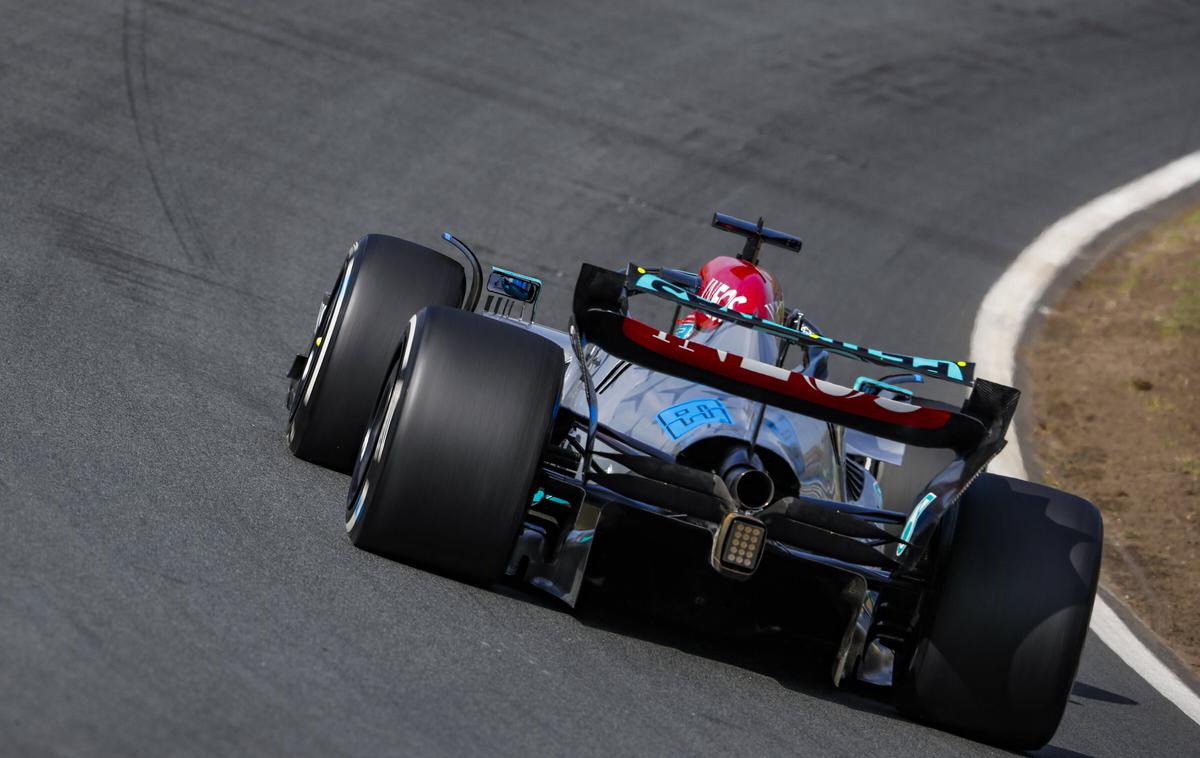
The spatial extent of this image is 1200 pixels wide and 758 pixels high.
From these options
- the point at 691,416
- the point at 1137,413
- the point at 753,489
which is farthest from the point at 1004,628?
the point at 1137,413

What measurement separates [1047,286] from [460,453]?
11.0 metres

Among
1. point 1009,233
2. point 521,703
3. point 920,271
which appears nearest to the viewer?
point 521,703

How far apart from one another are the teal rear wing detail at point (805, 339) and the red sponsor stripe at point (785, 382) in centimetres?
12

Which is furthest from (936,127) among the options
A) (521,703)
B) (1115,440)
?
(521,703)

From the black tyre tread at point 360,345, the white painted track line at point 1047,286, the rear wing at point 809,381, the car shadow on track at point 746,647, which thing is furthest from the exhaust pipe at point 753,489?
the white painted track line at point 1047,286

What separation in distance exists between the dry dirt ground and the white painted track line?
0.78 feet

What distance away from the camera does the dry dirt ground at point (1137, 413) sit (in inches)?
393

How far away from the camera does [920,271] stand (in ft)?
51.4

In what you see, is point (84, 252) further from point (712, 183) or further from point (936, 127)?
point (936, 127)

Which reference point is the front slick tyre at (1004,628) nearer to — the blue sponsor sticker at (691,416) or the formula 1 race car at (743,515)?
the formula 1 race car at (743,515)

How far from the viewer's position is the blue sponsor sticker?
6.59 metres

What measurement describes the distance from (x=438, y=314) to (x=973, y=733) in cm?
235

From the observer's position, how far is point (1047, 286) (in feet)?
52.1

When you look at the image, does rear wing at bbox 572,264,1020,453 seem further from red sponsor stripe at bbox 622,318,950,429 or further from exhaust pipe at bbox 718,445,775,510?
exhaust pipe at bbox 718,445,775,510
